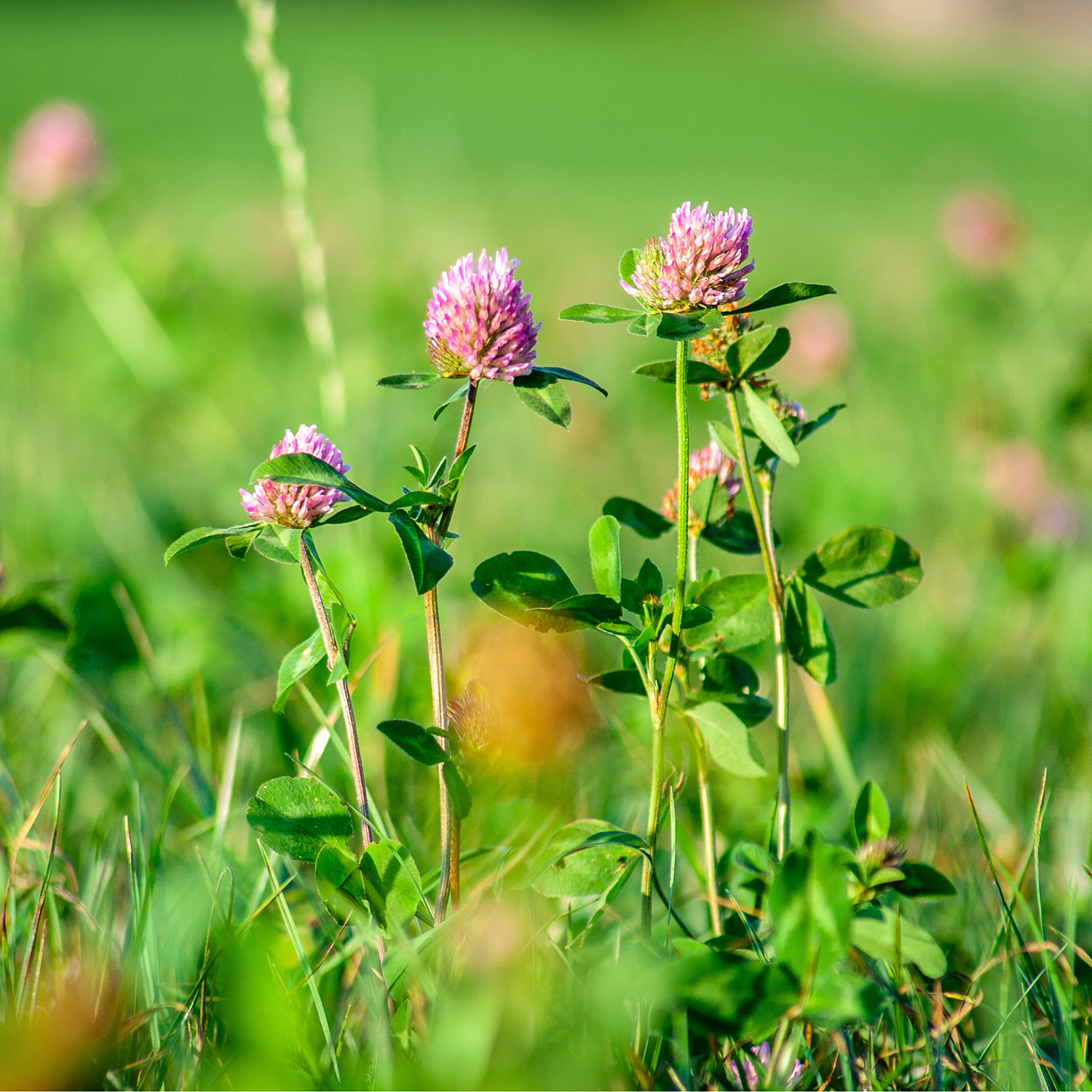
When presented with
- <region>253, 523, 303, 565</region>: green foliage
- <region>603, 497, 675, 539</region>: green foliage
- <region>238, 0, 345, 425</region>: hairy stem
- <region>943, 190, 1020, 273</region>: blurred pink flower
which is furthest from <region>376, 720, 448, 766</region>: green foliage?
<region>943, 190, 1020, 273</region>: blurred pink flower

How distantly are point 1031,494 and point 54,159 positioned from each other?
203 cm

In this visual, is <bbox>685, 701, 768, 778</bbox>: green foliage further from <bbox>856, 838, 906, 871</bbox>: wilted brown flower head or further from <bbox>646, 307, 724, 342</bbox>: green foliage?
<bbox>646, 307, 724, 342</bbox>: green foliage

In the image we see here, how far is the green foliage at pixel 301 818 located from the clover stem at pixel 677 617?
0.21 meters

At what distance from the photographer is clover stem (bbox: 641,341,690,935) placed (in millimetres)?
667

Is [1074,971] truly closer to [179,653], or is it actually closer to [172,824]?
[172,824]

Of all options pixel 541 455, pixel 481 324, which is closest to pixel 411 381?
pixel 481 324

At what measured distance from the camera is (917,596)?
69.9 inches

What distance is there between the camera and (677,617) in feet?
2.25

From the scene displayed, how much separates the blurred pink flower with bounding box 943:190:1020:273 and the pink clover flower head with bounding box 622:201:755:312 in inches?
64.7

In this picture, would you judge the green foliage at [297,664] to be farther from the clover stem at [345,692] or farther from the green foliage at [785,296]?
the green foliage at [785,296]

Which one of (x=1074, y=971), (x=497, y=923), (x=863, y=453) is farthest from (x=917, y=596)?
(x=497, y=923)

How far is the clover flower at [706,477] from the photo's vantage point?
83 centimetres

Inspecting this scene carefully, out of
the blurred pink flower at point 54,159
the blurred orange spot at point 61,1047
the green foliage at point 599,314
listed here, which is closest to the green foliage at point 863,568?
the green foliage at point 599,314

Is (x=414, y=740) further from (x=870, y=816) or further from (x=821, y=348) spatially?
(x=821, y=348)
